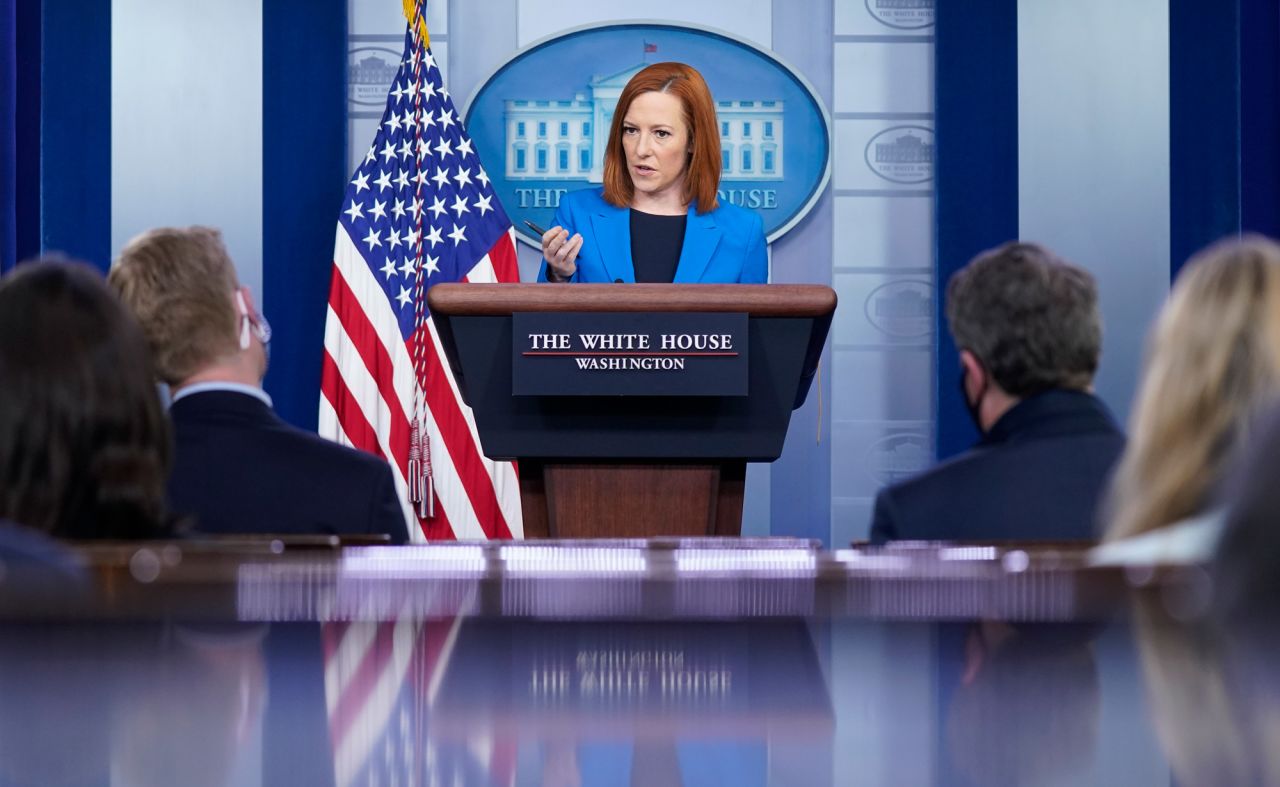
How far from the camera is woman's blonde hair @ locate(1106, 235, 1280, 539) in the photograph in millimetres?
1087

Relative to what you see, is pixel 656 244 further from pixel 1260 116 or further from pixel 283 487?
pixel 1260 116

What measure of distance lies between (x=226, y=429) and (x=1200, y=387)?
1.26 meters

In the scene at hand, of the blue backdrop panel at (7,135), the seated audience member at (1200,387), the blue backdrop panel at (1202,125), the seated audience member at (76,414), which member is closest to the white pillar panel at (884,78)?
the blue backdrop panel at (1202,125)

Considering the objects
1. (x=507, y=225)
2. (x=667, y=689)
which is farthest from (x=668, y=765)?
(x=507, y=225)

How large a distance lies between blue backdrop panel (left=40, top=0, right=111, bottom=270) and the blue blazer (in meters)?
2.49

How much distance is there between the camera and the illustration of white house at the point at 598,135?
5.32m

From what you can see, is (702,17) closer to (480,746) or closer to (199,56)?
(199,56)

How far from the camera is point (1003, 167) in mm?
5234

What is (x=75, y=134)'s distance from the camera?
525 cm

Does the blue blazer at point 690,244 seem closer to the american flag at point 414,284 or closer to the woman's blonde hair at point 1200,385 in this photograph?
the american flag at point 414,284

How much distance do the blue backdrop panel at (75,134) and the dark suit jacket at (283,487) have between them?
370 cm

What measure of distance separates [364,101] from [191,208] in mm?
784

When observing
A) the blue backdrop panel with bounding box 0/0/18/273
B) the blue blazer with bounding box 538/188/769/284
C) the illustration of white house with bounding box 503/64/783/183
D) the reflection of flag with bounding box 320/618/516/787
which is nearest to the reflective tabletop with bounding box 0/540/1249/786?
the reflection of flag with bounding box 320/618/516/787

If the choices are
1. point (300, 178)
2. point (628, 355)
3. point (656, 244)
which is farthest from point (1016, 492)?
point (300, 178)
